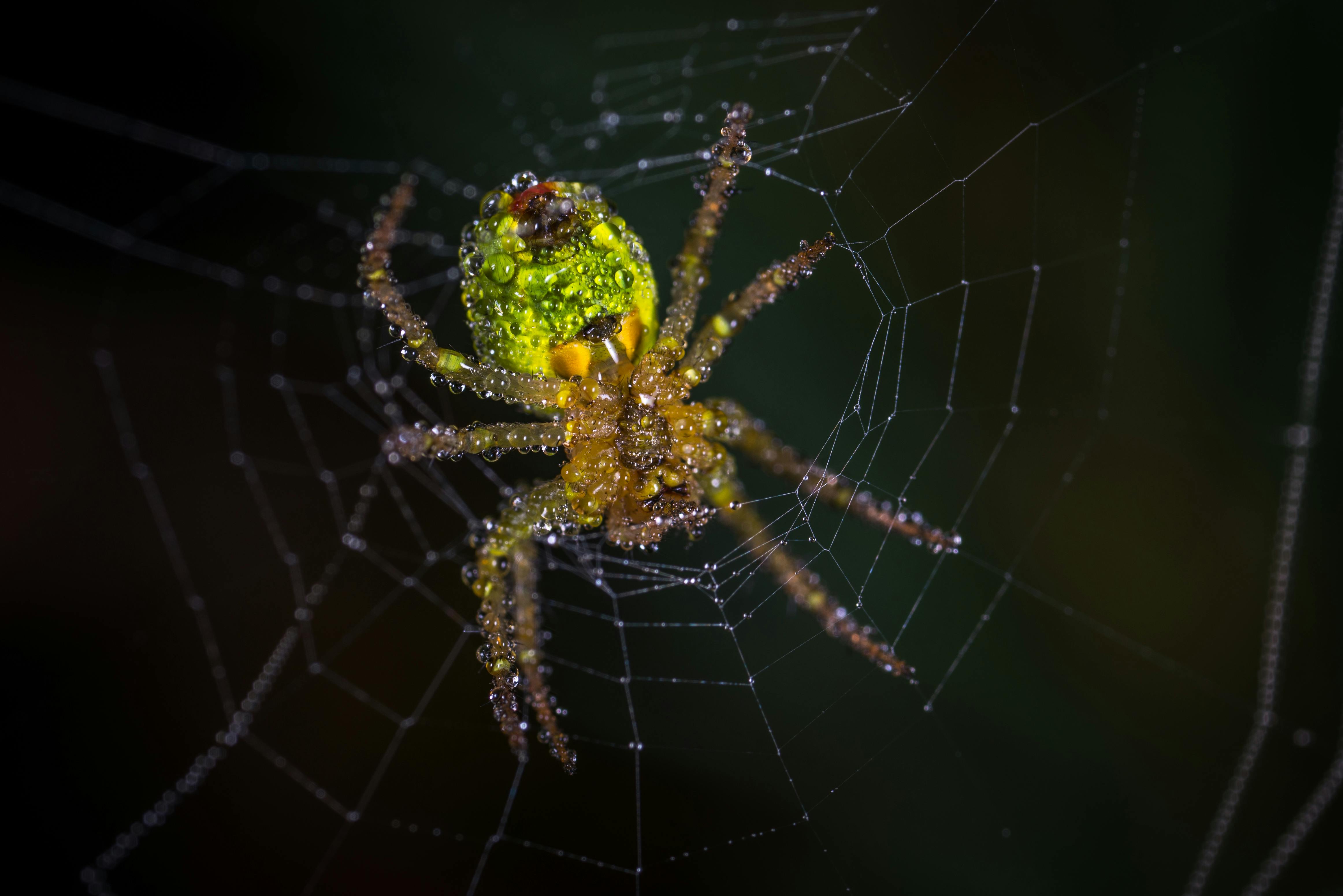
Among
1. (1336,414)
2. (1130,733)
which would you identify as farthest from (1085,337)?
(1130,733)

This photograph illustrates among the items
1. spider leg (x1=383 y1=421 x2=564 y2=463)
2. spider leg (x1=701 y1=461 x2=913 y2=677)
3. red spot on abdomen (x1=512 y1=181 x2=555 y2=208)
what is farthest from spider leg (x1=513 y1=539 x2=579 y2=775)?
red spot on abdomen (x1=512 y1=181 x2=555 y2=208)

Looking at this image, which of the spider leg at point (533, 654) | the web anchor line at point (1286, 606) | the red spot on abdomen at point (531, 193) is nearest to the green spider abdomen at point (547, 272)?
the red spot on abdomen at point (531, 193)

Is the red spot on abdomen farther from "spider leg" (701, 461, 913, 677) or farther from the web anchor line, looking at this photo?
the web anchor line

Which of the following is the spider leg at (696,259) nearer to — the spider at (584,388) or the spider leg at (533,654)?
the spider at (584,388)

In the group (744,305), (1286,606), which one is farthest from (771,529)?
(1286,606)

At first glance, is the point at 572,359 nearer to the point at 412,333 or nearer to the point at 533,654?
the point at 412,333

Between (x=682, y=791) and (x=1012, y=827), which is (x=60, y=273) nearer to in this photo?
(x=682, y=791)
